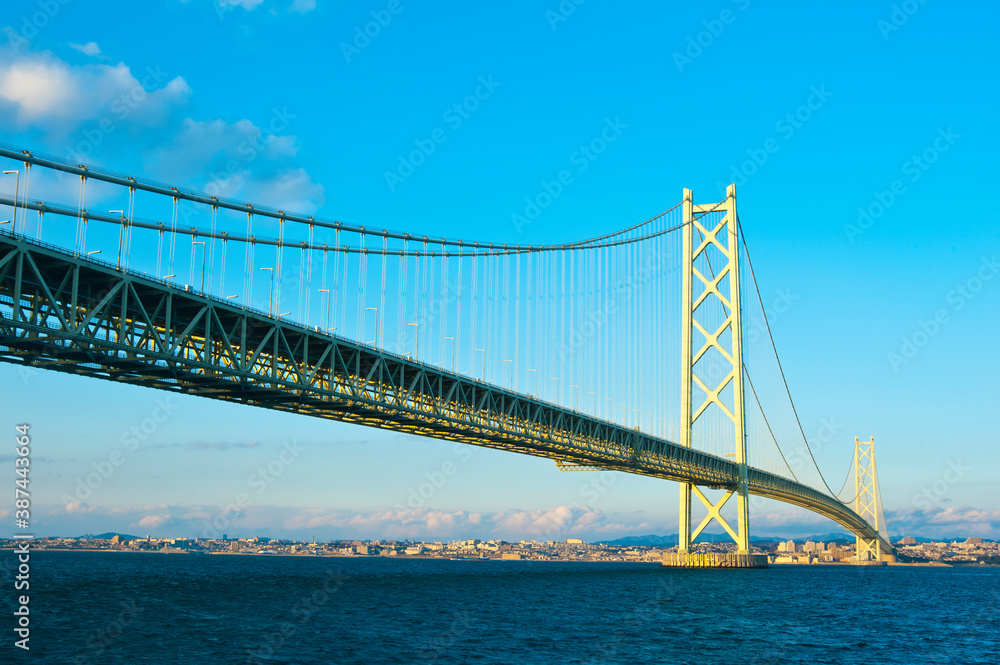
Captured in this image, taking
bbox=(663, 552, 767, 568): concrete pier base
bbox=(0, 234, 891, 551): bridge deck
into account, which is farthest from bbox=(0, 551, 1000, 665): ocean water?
bbox=(663, 552, 767, 568): concrete pier base

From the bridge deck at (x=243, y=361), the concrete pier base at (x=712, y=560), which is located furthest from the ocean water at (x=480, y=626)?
the concrete pier base at (x=712, y=560)

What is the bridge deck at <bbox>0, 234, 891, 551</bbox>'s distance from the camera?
91.8ft

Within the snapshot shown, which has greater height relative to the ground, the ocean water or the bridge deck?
the bridge deck

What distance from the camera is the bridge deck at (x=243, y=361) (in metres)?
28.0

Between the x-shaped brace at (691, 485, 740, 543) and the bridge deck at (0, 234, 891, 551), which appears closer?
the bridge deck at (0, 234, 891, 551)

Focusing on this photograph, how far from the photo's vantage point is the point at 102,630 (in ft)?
90.7

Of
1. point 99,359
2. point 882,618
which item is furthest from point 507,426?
point 99,359

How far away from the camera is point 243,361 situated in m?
36.2

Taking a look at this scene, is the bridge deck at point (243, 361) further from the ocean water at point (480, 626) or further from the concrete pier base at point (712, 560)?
the concrete pier base at point (712, 560)

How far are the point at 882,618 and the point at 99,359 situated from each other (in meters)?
34.6

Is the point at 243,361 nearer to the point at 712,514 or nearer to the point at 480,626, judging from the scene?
the point at 480,626

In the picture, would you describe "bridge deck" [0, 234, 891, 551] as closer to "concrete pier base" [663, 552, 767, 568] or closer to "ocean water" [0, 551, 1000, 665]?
"ocean water" [0, 551, 1000, 665]

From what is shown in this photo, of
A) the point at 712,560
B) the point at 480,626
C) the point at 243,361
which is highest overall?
the point at 243,361

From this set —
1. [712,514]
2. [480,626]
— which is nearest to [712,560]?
[712,514]
